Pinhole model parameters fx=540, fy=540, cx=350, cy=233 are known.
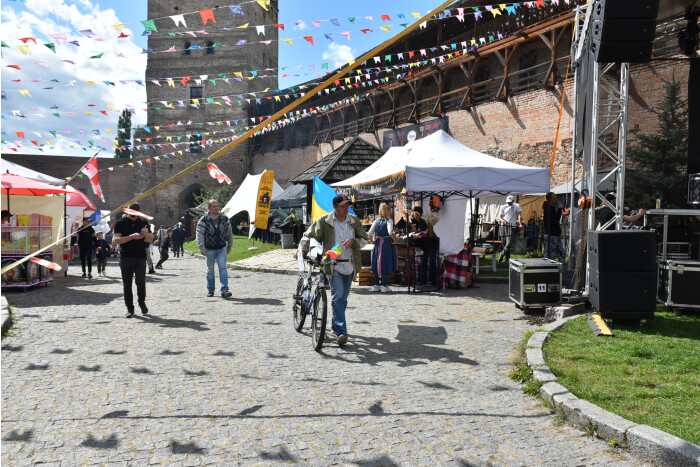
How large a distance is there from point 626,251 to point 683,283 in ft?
4.86

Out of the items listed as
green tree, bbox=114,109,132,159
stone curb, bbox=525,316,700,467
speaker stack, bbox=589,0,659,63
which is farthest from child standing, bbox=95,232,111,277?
green tree, bbox=114,109,132,159

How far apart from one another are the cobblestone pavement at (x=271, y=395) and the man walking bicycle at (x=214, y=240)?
7.10ft

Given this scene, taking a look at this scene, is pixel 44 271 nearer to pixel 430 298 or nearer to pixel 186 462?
pixel 430 298

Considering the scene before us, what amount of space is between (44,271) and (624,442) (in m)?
12.6

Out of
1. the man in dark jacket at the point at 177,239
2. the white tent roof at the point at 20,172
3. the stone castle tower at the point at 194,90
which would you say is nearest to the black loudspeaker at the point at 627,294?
the white tent roof at the point at 20,172

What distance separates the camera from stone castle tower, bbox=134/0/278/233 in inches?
1751

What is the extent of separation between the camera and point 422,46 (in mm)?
29750

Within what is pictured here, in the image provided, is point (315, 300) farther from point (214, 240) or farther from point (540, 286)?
point (214, 240)

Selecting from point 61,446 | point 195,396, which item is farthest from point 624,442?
point 61,446

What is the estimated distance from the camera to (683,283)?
7.32 meters

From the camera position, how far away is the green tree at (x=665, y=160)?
15.9 meters

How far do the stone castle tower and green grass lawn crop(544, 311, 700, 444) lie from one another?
3993 centimetres

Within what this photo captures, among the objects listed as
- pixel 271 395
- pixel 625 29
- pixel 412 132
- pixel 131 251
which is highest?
pixel 412 132

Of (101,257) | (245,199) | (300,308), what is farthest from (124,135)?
(300,308)
